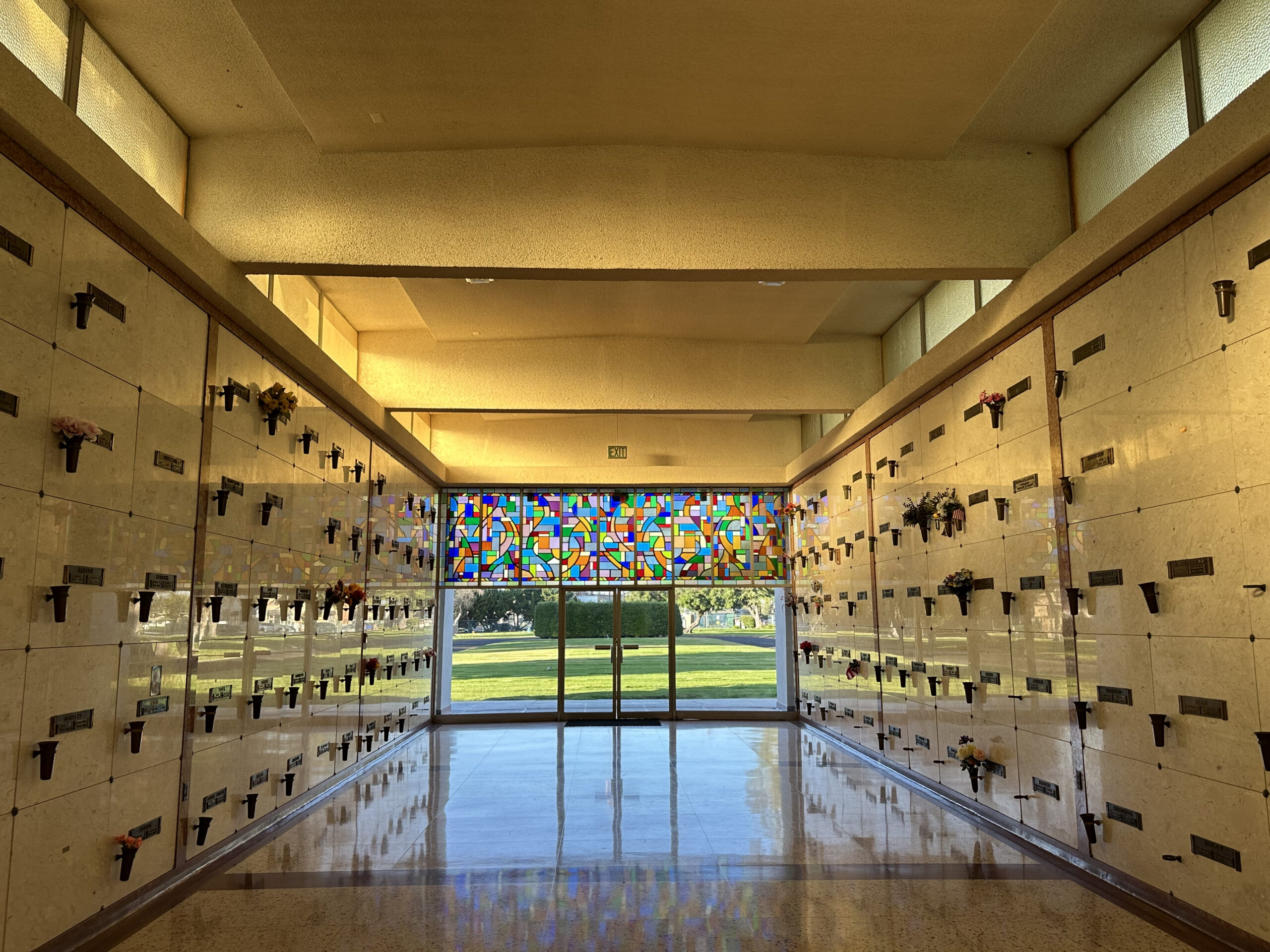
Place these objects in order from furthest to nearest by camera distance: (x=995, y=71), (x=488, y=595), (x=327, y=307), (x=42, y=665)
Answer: (x=488, y=595), (x=327, y=307), (x=995, y=71), (x=42, y=665)

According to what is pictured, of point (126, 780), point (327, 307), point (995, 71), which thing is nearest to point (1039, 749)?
point (995, 71)

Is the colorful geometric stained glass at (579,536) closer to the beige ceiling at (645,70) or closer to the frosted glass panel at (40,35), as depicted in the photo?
the beige ceiling at (645,70)

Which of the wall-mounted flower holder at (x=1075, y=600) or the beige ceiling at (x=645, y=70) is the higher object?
the beige ceiling at (x=645, y=70)

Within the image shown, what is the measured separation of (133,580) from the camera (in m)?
4.77

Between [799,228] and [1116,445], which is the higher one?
[799,228]

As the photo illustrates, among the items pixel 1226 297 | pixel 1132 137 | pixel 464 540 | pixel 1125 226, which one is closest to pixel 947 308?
pixel 1132 137

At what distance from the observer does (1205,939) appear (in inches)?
165

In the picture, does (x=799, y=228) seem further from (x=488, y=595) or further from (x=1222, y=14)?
(x=488, y=595)

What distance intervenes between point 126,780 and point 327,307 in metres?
5.37

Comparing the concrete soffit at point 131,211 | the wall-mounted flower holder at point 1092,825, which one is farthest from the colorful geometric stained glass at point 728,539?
the wall-mounted flower holder at point 1092,825

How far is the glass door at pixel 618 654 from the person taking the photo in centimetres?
1387

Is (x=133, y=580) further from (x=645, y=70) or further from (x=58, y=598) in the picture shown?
(x=645, y=70)

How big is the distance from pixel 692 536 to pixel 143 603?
965cm

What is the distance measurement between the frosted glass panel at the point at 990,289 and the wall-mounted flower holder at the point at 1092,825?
340cm
